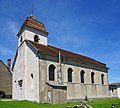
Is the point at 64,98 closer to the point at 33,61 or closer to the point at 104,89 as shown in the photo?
the point at 33,61

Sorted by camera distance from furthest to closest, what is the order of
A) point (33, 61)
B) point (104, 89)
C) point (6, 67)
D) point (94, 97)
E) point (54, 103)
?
point (6, 67)
point (104, 89)
point (94, 97)
point (33, 61)
point (54, 103)

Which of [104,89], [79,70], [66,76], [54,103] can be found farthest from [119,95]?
[54,103]

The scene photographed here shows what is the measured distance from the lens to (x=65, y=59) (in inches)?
1144

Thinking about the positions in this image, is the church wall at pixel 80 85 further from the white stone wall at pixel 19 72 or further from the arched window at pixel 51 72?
the white stone wall at pixel 19 72

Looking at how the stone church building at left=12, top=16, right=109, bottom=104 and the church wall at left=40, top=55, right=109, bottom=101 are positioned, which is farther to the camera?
the church wall at left=40, top=55, right=109, bottom=101

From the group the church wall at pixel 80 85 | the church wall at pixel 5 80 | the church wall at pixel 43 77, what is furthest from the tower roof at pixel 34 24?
the church wall at pixel 5 80

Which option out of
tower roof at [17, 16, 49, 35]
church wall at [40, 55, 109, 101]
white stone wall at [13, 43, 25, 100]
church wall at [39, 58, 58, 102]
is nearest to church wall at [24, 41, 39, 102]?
church wall at [39, 58, 58, 102]

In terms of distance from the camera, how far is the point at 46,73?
2520 cm

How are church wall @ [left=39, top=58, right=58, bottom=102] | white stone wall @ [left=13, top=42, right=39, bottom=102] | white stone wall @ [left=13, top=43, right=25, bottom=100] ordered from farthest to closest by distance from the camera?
white stone wall @ [left=13, top=43, right=25, bottom=100], white stone wall @ [left=13, top=42, right=39, bottom=102], church wall @ [left=39, top=58, right=58, bottom=102]

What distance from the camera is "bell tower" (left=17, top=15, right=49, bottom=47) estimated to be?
29.7m

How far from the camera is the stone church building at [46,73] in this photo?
24.2 meters

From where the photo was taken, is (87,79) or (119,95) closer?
(87,79)

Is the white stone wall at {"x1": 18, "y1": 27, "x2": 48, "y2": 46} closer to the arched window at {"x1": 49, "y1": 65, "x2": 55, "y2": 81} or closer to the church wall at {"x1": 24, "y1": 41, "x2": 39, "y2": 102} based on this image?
the church wall at {"x1": 24, "y1": 41, "x2": 39, "y2": 102}

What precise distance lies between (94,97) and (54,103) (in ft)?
41.4
